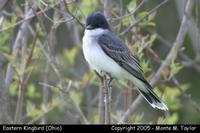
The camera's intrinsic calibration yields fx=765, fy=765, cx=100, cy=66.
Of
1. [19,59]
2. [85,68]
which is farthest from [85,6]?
[85,68]

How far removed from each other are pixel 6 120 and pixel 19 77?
0.42m

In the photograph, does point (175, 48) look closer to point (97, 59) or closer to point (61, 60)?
point (97, 59)

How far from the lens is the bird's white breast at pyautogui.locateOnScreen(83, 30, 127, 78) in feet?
21.5

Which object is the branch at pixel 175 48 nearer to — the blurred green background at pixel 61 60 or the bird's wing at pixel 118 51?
the blurred green background at pixel 61 60

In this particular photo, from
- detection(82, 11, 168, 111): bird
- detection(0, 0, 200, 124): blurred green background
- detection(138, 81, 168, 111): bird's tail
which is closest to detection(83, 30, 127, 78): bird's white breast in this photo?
detection(82, 11, 168, 111): bird

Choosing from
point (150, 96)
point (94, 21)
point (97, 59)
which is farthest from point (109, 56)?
point (150, 96)

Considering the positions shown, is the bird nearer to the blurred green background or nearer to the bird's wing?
the bird's wing

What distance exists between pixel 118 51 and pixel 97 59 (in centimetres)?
27

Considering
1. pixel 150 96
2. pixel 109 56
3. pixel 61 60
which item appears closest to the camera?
pixel 150 96

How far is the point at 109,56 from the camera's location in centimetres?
675

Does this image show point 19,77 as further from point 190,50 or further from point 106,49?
point 190,50

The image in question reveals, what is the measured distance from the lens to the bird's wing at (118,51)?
6719mm

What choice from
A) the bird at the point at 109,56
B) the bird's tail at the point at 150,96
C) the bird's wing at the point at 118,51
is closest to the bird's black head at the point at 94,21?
the bird at the point at 109,56

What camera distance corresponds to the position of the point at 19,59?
7605 mm
